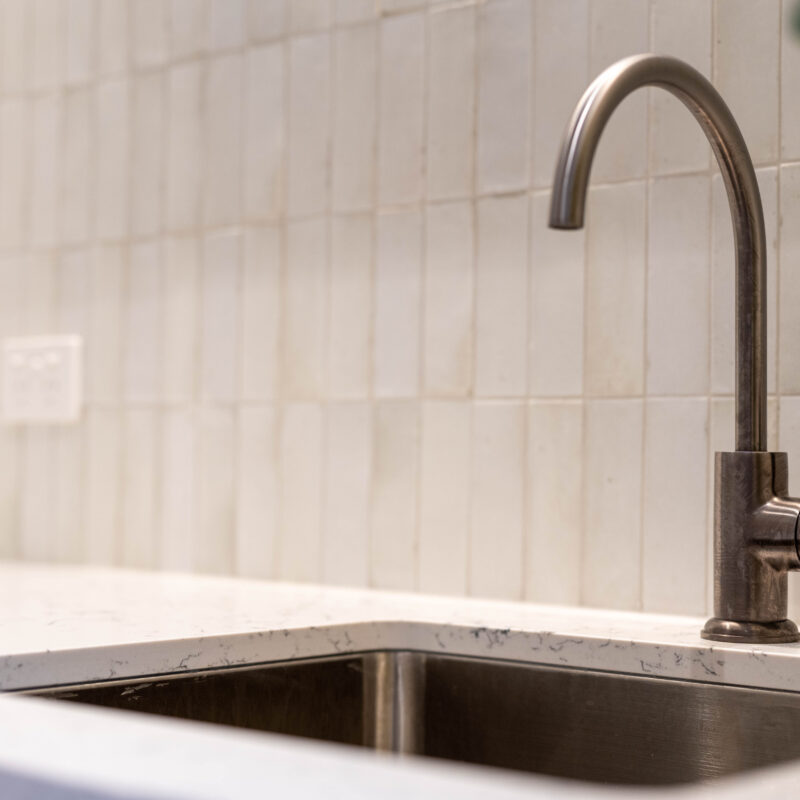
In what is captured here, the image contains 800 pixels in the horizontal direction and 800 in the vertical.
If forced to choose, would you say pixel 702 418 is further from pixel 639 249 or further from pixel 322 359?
pixel 322 359

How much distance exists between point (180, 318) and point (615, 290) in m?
0.54

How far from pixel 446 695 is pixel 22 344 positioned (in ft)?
2.77

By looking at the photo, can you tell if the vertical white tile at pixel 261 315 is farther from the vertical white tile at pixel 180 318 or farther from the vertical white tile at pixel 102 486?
the vertical white tile at pixel 102 486

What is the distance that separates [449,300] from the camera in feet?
3.99

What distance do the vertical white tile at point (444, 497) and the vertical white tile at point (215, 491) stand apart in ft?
0.84

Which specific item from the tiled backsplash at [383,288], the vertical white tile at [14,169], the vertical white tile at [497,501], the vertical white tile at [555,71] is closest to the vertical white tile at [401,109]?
the tiled backsplash at [383,288]

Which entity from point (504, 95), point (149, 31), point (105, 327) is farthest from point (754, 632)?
point (149, 31)

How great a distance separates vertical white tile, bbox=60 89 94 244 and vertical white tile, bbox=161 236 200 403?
6.3 inches

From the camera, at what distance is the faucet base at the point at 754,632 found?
0.87m

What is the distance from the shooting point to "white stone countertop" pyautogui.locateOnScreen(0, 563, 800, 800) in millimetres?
421

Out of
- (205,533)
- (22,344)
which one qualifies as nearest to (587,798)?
(205,533)

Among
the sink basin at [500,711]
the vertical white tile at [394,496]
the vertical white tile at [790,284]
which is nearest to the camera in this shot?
the sink basin at [500,711]

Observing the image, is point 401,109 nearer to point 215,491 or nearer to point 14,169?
point 215,491

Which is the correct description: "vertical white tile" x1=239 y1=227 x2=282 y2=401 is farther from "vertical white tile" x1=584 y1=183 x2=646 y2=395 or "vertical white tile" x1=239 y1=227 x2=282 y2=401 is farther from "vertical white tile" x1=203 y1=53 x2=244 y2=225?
"vertical white tile" x1=584 y1=183 x2=646 y2=395
